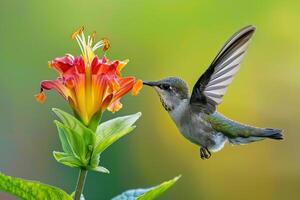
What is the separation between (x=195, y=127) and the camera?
65.1 inches

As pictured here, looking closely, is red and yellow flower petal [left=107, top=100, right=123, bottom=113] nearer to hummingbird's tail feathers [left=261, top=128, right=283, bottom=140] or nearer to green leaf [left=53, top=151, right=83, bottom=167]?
green leaf [left=53, top=151, right=83, bottom=167]

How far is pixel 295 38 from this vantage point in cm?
455

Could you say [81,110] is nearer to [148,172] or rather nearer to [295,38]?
[148,172]

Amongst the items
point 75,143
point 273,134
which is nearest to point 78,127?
point 75,143

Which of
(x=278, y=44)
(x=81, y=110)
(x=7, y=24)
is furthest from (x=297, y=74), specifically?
(x=81, y=110)

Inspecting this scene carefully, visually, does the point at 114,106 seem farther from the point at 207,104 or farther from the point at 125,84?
the point at 207,104

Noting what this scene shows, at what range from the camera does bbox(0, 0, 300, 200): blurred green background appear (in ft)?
12.7

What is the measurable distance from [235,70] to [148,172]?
2449mm

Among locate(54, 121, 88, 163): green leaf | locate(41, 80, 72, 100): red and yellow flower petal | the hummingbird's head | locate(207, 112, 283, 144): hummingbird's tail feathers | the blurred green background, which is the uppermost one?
locate(41, 80, 72, 100): red and yellow flower petal

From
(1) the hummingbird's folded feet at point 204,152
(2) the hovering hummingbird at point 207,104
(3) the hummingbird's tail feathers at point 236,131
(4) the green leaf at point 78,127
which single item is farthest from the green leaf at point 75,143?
(3) the hummingbird's tail feathers at point 236,131

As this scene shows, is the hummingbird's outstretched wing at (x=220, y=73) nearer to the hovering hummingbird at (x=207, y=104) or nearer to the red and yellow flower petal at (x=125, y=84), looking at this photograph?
the hovering hummingbird at (x=207, y=104)

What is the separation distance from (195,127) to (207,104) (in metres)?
0.06

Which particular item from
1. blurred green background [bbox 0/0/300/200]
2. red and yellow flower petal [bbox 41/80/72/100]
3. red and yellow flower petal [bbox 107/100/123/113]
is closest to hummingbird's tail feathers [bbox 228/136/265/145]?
red and yellow flower petal [bbox 107/100/123/113]

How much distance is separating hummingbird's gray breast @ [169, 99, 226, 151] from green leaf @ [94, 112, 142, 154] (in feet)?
0.92
